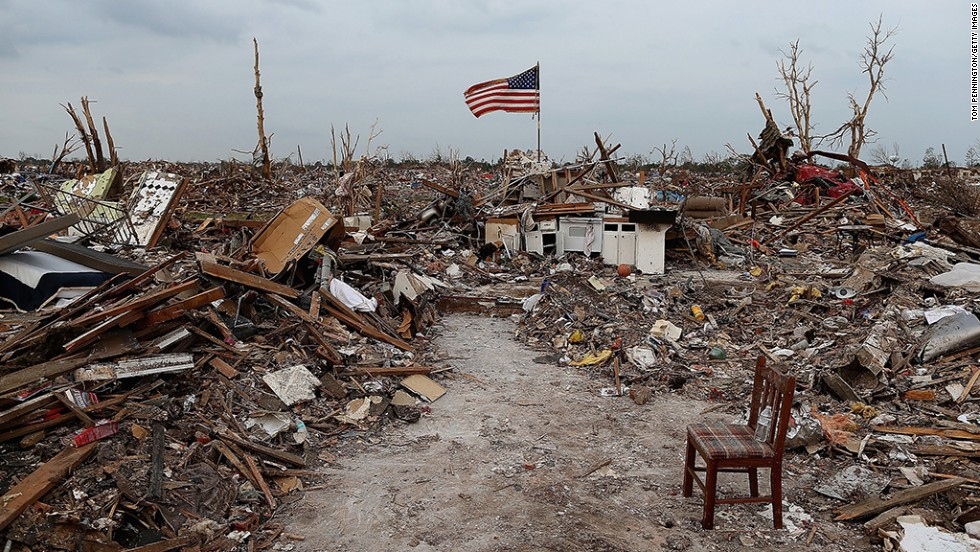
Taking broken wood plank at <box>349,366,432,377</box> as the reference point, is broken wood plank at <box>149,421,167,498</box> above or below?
above

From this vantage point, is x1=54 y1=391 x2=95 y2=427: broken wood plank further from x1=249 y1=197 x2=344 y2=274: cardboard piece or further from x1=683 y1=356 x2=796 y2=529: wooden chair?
x1=683 y1=356 x2=796 y2=529: wooden chair

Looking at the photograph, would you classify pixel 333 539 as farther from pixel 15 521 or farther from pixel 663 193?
pixel 663 193

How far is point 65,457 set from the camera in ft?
14.0

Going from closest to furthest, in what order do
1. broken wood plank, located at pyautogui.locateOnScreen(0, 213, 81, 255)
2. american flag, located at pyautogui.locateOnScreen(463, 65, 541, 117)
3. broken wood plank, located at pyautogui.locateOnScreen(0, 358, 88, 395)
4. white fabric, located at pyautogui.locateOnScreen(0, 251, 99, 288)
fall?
broken wood plank, located at pyautogui.locateOnScreen(0, 358, 88, 395) < broken wood plank, located at pyautogui.locateOnScreen(0, 213, 81, 255) < white fabric, located at pyautogui.locateOnScreen(0, 251, 99, 288) < american flag, located at pyautogui.locateOnScreen(463, 65, 541, 117)

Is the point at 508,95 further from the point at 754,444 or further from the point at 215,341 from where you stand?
the point at 754,444

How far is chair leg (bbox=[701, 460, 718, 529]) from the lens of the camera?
13.0 ft

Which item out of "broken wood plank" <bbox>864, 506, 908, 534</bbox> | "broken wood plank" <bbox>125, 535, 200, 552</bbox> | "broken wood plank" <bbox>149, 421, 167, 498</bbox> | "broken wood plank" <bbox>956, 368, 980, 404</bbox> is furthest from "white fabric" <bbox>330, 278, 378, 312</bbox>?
"broken wood plank" <bbox>956, 368, 980, 404</bbox>

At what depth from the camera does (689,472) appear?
4508 millimetres

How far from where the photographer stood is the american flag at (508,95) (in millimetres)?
16609

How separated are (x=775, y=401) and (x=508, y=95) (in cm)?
1393

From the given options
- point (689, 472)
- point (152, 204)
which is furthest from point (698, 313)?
point (152, 204)

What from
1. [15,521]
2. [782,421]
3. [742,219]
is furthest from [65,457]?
[742,219]

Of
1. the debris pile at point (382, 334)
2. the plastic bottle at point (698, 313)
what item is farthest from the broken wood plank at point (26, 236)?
the plastic bottle at point (698, 313)

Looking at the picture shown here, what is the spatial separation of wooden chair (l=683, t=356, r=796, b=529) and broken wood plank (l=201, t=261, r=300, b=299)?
4.99 metres
